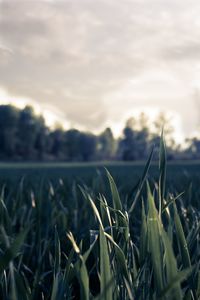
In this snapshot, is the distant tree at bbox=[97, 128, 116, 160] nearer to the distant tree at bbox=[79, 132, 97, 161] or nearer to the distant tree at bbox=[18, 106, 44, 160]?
the distant tree at bbox=[79, 132, 97, 161]

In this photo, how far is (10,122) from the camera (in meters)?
57.3

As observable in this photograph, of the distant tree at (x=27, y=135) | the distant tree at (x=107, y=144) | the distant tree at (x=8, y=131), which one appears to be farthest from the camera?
the distant tree at (x=107, y=144)

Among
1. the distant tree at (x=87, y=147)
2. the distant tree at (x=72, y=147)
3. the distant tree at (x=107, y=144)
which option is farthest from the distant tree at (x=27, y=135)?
the distant tree at (x=107, y=144)

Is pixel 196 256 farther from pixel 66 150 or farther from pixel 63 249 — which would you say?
pixel 66 150

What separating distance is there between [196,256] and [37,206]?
60 centimetres

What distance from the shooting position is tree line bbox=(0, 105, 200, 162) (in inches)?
2188

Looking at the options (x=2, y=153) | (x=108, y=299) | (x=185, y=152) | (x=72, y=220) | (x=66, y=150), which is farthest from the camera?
(x=185, y=152)

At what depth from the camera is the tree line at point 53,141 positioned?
2188 inches

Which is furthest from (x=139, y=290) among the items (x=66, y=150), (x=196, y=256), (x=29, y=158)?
(x=66, y=150)

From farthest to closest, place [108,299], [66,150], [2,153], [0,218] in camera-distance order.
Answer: [66,150], [2,153], [0,218], [108,299]

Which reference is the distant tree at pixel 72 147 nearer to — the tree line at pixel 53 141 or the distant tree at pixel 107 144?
the tree line at pixel 53 141

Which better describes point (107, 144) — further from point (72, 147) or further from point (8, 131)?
point (8, 131)

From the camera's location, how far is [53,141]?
61719 mm

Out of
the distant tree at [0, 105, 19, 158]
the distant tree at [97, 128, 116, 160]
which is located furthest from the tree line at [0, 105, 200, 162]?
the distant tree at [97, 128, 116, 160]
